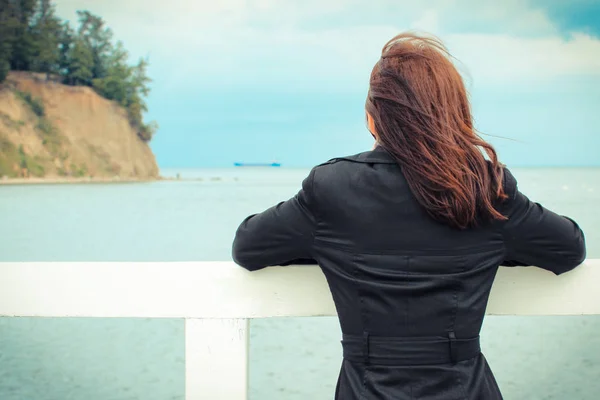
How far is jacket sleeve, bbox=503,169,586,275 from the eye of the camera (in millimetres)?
1187

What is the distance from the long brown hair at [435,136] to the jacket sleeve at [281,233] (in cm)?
18

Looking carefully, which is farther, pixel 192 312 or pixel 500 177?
pixel 192 312

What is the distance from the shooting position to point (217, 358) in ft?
4.56

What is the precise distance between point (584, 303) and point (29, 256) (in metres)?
30.5

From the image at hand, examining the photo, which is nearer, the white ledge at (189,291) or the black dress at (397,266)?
the black dress at (397,266)

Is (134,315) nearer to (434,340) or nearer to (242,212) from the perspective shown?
(434,340)

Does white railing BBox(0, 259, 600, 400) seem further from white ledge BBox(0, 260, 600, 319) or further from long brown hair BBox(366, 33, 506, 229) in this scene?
long brown hair BBox(366, 33, 506, 229)

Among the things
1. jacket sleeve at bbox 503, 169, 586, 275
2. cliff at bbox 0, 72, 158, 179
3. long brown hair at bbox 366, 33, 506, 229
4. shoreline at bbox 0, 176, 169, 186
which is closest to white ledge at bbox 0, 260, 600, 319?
jacket sleeve at bbox 503, 169, 586, 275

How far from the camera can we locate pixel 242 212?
4416cm

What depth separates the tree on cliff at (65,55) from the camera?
1834 inches

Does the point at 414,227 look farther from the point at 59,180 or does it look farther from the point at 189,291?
the point at 59,180

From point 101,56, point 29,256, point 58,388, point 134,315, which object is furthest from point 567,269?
point 101,56

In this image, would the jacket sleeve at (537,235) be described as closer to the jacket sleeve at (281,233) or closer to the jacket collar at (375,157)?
the jacket collar at (375,157)

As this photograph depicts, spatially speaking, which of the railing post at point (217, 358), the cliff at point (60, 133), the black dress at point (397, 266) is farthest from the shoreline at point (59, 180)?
the black dress at point (397, 266)
